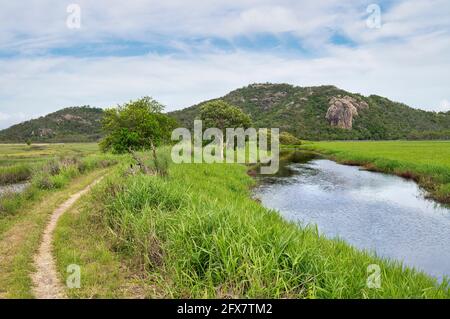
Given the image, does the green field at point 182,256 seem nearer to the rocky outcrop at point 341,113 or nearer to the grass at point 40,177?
the grass at point 40,177

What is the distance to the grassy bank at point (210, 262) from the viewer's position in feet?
20.9

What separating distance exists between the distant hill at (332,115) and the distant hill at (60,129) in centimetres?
2450

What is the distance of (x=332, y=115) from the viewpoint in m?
126

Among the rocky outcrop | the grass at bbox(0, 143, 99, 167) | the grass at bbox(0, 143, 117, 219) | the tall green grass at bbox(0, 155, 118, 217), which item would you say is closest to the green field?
the tall green grass at bbox(0, 155, 118, 217)

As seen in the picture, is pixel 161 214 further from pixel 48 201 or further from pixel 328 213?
pixel 328 213

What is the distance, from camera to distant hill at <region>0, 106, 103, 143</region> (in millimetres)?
88688

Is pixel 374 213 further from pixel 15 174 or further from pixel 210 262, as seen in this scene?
pixel 15 174

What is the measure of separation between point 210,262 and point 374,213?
40.4ft

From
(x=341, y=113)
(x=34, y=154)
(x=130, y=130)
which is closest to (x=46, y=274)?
(x=130, y=130)

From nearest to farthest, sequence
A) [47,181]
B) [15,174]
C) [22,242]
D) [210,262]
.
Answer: [210,262], [22,242], [47,181], [15,174]

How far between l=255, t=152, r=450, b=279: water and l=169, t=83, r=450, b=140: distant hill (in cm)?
6980

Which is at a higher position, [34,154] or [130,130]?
[130,130]
